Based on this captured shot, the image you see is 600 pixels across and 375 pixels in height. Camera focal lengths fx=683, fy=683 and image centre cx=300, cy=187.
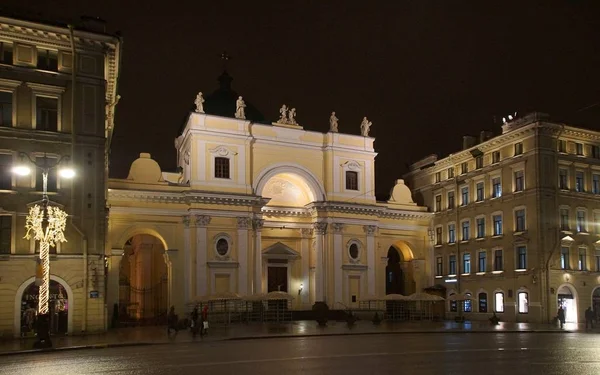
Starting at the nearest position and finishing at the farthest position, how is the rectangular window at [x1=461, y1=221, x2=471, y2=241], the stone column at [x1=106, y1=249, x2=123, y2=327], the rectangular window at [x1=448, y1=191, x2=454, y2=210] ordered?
the stone column at [x1=106, y1=249, x2=123, y2=327]
the rectangular window at [x1=461, y1=221, x2=471, y2=241]
the rectangular window at [x1=448, y1=191, x2=454, y2=210]

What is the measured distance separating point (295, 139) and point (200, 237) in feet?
41.0

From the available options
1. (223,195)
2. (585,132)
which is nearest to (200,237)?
(223,195)

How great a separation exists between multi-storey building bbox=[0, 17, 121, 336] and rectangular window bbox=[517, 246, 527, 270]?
105 ft

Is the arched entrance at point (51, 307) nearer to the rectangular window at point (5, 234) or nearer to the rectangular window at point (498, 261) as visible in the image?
the rectangular window at point (5, 234)

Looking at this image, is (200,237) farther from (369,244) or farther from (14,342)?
(14,342)

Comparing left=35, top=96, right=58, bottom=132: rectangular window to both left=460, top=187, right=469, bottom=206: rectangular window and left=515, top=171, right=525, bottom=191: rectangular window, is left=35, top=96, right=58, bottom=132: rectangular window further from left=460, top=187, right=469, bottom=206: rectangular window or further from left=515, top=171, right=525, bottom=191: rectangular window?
left=460, top=187, right=469, bottom=206: rectangular window

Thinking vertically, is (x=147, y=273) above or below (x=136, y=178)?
below

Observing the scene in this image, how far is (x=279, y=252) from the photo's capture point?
59906 mm

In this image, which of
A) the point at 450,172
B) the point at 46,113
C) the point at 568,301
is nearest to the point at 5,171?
the point at 46,113

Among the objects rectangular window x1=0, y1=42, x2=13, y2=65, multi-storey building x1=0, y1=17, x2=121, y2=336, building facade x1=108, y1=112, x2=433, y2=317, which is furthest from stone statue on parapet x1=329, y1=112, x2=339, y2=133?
rectangular window x1=0, y1=42, x2=13, y2=65

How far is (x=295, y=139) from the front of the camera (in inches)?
2346

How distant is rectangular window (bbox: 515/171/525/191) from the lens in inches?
2100

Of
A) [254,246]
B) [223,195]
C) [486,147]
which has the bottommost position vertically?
[254,246]

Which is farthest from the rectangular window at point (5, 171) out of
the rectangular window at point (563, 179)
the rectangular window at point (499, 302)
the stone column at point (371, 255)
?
the rectangular window at point (563, 179)
